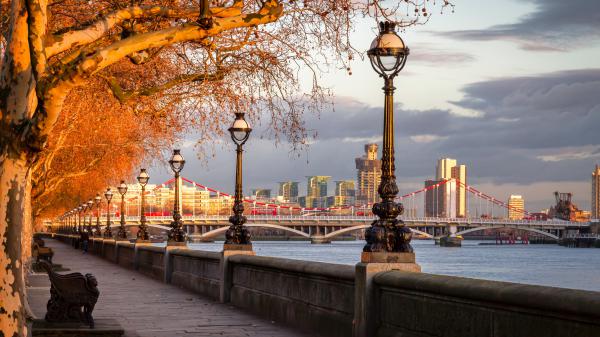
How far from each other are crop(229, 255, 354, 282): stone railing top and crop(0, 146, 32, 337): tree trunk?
474 cm

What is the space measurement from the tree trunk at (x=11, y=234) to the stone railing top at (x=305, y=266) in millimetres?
4741

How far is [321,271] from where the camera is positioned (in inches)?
615

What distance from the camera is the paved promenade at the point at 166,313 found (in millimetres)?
17016

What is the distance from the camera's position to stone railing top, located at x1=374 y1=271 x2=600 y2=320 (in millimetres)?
8598

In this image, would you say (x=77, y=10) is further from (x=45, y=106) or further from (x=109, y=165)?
(x=109, y=165)

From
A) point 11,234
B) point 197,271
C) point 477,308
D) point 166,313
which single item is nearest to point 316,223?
point 197,271

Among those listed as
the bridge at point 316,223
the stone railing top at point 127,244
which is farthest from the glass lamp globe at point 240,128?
the bridge at point 316,223

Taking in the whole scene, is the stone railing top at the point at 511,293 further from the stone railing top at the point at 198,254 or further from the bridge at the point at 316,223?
the bridge at the point at 316,223

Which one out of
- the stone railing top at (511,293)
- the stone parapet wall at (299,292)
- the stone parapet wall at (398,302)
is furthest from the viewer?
the stone parapet wall at (299,292)

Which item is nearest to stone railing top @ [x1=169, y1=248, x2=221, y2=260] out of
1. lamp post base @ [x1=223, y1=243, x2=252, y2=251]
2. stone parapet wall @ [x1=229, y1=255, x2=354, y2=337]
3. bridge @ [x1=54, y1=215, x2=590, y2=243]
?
lamp post base @ [x1=223, y1=243, x2=252, y2=251]

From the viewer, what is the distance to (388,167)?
46.4ft

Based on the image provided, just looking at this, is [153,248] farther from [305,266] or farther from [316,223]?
[316,223]

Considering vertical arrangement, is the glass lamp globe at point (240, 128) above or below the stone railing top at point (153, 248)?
above

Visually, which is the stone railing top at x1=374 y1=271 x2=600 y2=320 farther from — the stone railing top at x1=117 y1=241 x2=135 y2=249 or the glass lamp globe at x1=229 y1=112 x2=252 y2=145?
the stone railing top at x1=117 y1=241 x2=135 y2=249
